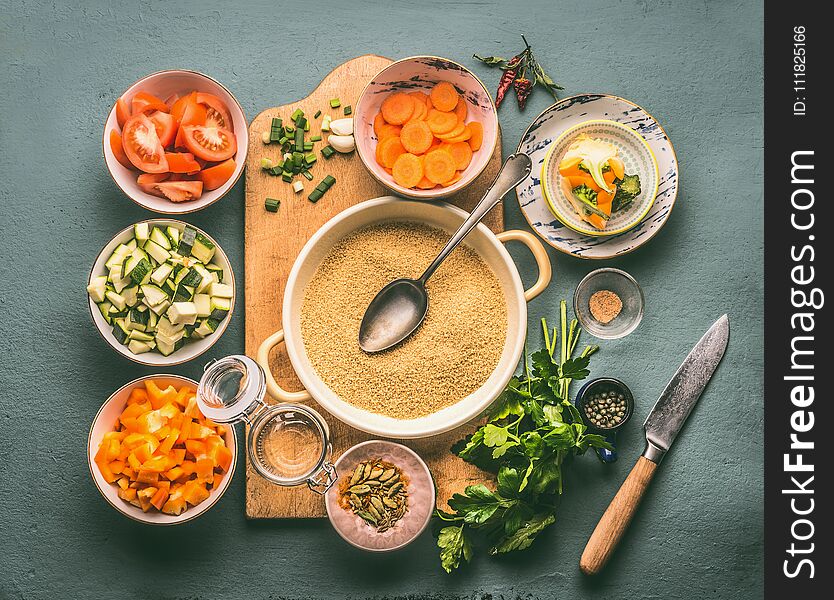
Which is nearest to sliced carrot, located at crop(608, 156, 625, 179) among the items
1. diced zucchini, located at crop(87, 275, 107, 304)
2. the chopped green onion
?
the chopped green onion

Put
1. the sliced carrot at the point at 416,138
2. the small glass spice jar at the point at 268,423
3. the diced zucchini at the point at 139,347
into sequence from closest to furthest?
1. the small glass spice jar at the point at 268,423
2. the diced zucchini at the point at 139,347
3. the sliced carrot at the point at 416,138

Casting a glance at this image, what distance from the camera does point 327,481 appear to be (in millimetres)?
2398

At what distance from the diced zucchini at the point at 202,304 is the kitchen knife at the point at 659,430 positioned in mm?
1539

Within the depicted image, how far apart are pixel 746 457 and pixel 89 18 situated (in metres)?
2.92

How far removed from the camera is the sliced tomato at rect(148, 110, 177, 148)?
238cm

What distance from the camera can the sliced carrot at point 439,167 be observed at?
242cm

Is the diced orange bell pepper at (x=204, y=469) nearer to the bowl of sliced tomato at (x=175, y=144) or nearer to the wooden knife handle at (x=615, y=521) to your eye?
the bowl of sliced tomato at (x=175, y=144)

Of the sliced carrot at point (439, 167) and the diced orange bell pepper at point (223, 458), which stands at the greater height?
the sliced carrot at point (439, 167)

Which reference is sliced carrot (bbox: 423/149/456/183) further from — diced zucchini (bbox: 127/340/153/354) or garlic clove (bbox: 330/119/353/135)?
diced zucchini (bbox: 127/340/153/354)

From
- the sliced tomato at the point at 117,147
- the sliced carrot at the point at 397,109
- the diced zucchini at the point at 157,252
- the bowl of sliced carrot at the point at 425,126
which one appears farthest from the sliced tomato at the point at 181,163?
the sliced carrot at the point at 397,109

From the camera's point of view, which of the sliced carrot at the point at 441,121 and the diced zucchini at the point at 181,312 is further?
the sliced carrot at the point at 441,121
